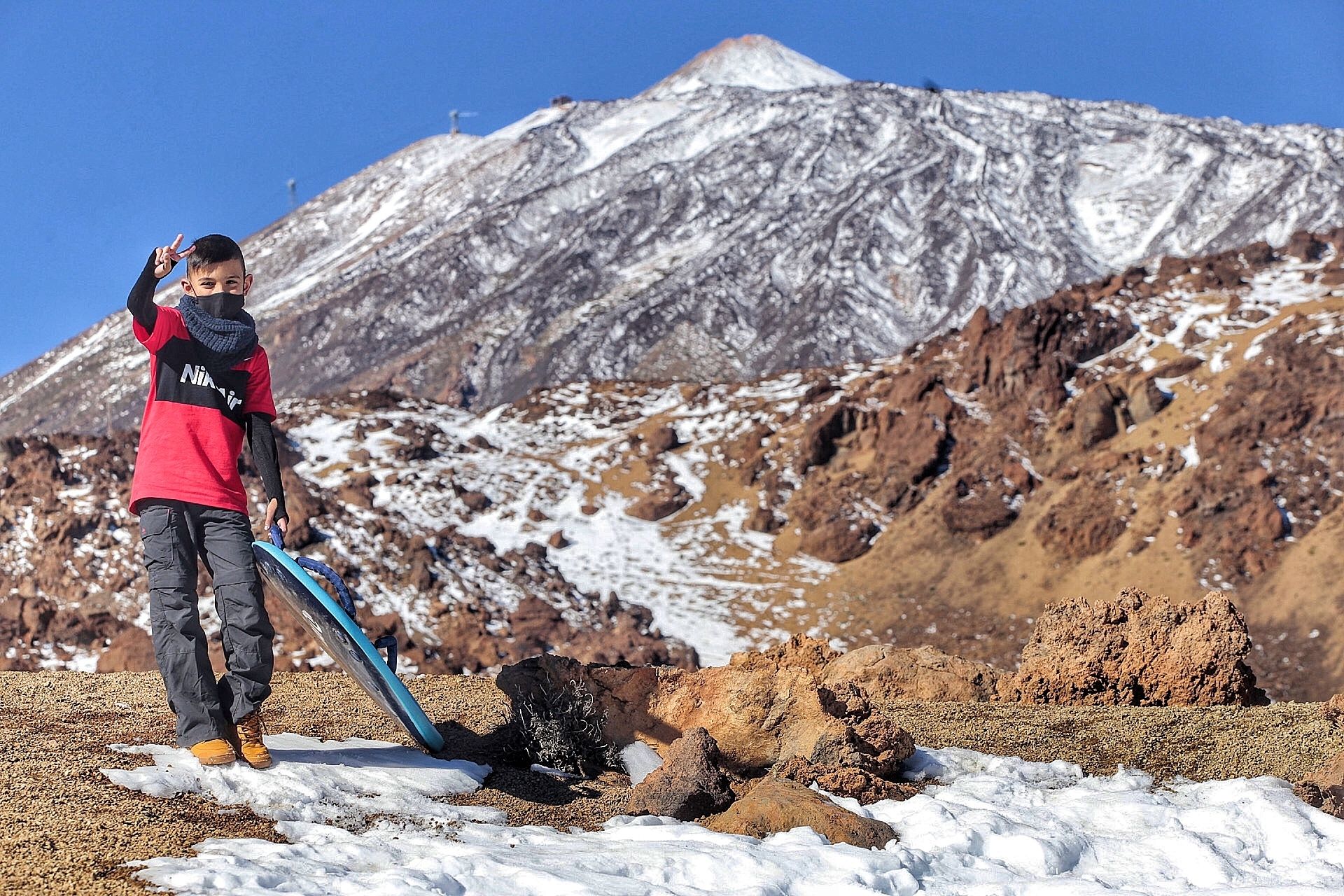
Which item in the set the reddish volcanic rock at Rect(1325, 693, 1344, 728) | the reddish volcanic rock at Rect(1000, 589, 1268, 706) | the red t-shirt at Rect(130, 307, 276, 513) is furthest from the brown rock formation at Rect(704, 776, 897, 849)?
the reddish volcanic rock at Rect(1000, 589, 1268, 706)

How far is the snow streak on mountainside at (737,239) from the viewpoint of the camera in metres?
88.9

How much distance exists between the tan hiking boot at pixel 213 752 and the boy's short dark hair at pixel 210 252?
1.68 meters

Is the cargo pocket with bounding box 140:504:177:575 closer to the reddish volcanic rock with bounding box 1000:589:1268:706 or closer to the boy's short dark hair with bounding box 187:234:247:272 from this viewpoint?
the boy's short dark hair with bounding box 187:234:247:272

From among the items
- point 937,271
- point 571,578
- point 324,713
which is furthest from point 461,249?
point 324,713

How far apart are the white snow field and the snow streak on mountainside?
249 feet

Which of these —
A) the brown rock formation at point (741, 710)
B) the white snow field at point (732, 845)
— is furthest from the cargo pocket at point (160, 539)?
the brown rock formation at point (741, 710)

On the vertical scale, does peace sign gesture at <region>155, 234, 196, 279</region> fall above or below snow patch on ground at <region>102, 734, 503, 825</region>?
above

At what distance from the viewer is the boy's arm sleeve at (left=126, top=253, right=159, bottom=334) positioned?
13.4 feet

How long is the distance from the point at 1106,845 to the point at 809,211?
333ft

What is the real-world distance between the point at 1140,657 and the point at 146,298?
231 inches

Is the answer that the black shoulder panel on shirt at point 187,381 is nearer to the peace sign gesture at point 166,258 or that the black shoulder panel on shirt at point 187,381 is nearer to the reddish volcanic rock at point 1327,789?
the peace sign gesture at point 166,258

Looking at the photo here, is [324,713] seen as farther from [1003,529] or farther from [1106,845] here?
[1003,529]

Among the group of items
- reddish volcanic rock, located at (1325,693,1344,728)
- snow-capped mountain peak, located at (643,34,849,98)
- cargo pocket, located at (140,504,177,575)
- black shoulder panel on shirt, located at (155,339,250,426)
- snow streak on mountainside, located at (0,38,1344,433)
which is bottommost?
reddish volcanic rock, located at (1325,693,1344,728)

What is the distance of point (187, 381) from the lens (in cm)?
433
